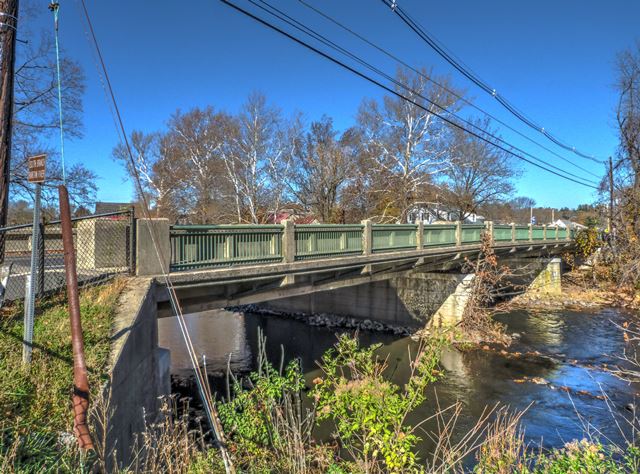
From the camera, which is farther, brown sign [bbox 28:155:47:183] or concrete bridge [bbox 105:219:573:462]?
concrete bridge [bbox 105:219:573:462]

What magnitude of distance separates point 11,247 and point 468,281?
15204 millimetres

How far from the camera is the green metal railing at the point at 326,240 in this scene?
9.02 meters

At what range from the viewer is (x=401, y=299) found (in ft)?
57.6

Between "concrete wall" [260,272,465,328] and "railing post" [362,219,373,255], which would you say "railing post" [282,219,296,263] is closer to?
"railing post" [362,219,373,255]

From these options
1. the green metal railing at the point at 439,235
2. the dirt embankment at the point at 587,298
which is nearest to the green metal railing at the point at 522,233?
the dirt embankment at the point at 587,298

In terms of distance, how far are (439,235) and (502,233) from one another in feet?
22.7

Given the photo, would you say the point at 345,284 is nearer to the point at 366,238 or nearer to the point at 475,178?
the point at 366,238

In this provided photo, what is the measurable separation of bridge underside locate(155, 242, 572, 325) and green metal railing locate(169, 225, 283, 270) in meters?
0.22

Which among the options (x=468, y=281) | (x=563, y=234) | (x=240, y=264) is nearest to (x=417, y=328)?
(x=468, y=281)

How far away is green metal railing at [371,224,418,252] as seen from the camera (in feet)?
37.8

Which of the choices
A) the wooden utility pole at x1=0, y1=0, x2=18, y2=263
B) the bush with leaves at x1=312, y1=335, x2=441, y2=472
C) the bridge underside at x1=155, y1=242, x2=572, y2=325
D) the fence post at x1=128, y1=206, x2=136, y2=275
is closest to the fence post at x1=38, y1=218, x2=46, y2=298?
the wooden utility pole at x1=0, y1=0, x2=18, y2=263

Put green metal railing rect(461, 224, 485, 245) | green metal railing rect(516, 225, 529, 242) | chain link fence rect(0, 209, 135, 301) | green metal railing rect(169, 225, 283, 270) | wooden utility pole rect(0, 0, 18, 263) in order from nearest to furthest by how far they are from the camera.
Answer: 1. chain link fence rect(0, 209, 135, 301)
2. wooden utility pole rect(0, 0, 18, 263)
3. green metal railing rect(169, 225, 283, 270)
4. green metal railing rect(461, 224, 485, 245)
5. green metal railing rect(516, 225, 529, 242)

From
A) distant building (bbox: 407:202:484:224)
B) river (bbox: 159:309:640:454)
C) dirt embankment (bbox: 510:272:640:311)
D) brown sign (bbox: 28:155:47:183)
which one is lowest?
river (bbox: 159:309:640:454)

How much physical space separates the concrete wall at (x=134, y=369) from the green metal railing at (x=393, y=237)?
6885mm
